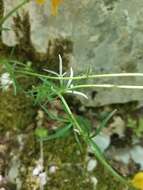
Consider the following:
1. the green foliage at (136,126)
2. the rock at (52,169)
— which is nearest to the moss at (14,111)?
the rock at (52,169)

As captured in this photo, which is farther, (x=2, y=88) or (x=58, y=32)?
(x=2, y=88)

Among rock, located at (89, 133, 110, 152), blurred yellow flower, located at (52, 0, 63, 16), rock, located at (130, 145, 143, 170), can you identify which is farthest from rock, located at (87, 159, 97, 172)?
blurred yellow flower, located at (52, 0, 63, 16)

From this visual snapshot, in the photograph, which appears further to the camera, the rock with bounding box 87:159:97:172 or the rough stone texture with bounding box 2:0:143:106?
the rock with bounding box 87:159:97:172

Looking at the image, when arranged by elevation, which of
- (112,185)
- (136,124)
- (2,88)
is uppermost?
(2,88)

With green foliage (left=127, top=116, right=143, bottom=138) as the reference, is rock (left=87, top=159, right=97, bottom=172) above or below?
below

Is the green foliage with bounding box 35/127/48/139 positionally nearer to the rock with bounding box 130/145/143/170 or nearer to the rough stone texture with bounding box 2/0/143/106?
the rough stone texture with bounding box 2/0/143/106

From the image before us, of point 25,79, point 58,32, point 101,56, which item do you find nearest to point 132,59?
point 101,56

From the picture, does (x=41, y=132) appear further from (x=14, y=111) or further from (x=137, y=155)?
(x=137, y=155)

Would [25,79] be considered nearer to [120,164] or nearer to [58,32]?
[58,32]

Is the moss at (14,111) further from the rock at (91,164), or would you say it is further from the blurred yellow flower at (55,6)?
the blurred yellow flower at (55,6)
